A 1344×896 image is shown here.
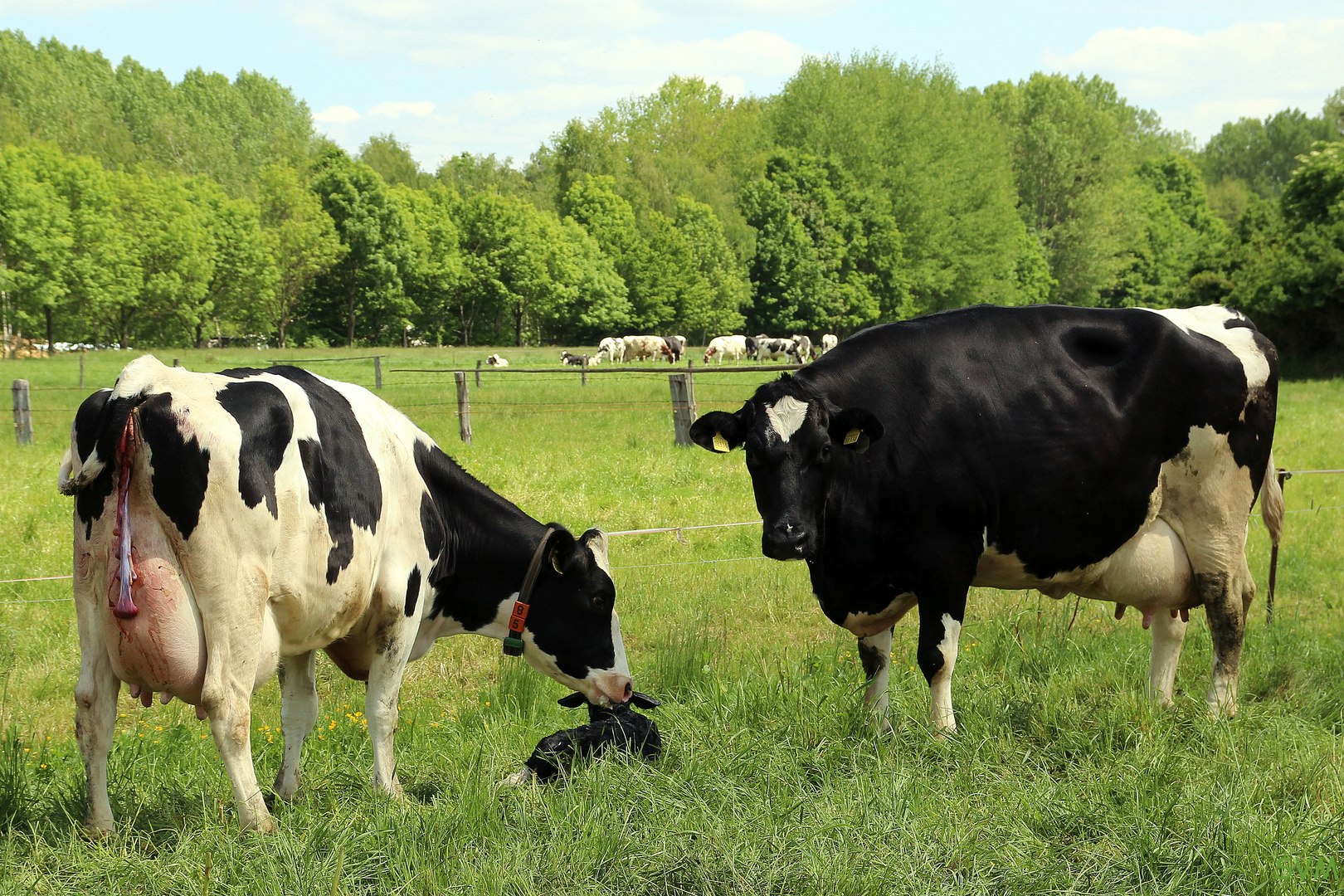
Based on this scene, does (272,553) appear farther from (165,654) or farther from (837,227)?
(837,227)

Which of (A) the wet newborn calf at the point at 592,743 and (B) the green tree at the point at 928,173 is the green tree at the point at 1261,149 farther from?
(A) the wet newborn calf at the point at 592,743

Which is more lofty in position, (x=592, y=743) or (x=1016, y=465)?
(x=1016, y=465)

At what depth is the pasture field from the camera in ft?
11.2

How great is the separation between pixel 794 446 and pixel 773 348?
4713 centimetres

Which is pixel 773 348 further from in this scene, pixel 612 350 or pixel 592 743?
pixel 592 743

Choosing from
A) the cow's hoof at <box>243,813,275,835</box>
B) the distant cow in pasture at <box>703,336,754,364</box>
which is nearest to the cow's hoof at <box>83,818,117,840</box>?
the cow's hoof at <box>243,813,275,835</box>

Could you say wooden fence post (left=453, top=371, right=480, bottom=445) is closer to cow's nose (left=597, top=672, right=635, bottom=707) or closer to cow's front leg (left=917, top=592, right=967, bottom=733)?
cow's nose (left=597, top=672, right=635, bottom=707)

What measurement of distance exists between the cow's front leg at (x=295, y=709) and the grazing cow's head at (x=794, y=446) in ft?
6.80

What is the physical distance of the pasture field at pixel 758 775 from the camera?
341cm

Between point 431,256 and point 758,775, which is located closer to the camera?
point 758,775

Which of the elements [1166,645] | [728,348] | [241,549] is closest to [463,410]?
[1166,645]

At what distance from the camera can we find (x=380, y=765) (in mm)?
4375

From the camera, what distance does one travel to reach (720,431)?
4762 mm

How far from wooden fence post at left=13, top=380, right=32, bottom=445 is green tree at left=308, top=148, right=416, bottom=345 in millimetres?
40597
